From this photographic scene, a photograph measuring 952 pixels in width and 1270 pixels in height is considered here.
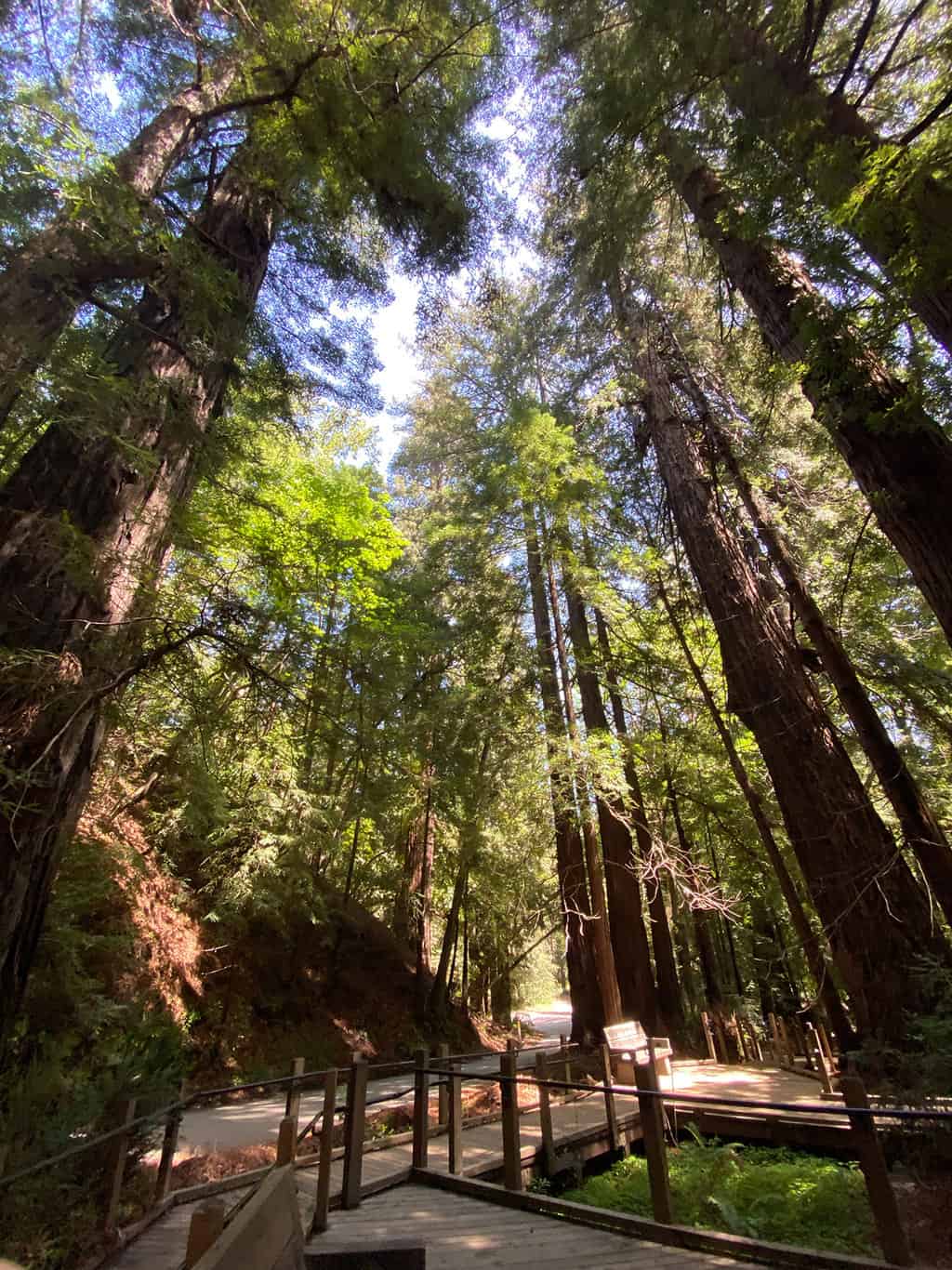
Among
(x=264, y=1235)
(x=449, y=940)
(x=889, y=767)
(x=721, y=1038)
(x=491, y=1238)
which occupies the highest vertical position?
(x=889, y=767)

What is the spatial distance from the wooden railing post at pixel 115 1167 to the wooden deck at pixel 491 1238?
1.39 m

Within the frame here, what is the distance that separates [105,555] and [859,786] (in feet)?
19.0

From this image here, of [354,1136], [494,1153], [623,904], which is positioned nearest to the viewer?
[354,1136]

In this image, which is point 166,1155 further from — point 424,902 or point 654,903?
point 424,902

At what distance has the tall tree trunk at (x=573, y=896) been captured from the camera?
8875mm

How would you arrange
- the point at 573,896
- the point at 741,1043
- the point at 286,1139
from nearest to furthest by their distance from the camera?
the point at 286,1139 < the point at 573,896 < the point at 741,1043

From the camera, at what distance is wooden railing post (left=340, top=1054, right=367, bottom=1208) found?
4160mm

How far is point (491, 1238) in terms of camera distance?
3477 mm

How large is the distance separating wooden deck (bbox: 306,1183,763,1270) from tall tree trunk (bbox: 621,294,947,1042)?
2.43m

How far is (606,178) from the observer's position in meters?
5.50

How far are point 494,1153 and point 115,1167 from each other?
364cm

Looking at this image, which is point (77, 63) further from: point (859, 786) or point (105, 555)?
point (859, 786)

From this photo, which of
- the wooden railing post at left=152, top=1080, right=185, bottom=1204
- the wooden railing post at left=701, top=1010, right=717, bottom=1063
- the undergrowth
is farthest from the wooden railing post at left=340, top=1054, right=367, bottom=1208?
the wooden railing post at left=701, top=1010, right=717, bottom=1063

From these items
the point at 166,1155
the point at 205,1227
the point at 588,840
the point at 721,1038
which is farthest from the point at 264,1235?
the point at 721,1038
